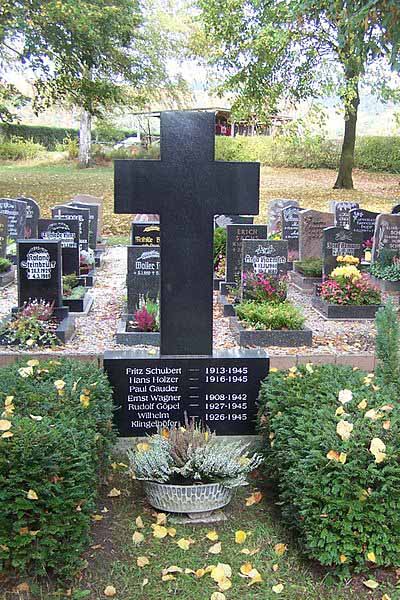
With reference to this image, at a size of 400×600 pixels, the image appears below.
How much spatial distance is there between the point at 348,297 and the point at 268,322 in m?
1.83

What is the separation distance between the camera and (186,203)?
5.40 m

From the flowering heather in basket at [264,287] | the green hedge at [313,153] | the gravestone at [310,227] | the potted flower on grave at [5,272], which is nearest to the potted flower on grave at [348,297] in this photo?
the flowering heather in basket at [264,287]

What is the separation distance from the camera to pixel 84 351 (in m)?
8.26

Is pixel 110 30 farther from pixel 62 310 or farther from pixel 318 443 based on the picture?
pixel 318 443

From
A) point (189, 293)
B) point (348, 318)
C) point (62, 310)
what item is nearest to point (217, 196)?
point (189, 293)

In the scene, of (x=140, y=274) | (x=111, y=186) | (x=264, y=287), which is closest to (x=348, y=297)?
(x=264, y=287)

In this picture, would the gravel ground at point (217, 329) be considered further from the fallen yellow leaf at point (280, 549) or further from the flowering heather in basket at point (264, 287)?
the fallen yellow leaf at point (280, 549)

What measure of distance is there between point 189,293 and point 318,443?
5.84ft

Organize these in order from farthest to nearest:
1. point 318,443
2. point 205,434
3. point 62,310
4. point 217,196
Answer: point 62,310
point 217,196
point 205,434
point 318,443

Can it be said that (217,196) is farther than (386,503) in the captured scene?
Yes

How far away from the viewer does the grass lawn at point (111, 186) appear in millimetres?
26750

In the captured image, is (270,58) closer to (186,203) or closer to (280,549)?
(186,203)

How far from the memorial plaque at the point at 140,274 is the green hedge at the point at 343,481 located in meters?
4.98

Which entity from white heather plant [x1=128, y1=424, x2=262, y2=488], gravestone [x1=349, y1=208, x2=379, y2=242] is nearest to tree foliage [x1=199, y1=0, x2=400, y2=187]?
gravestone [x1=349, y1=208, x2=379, y2=242]
